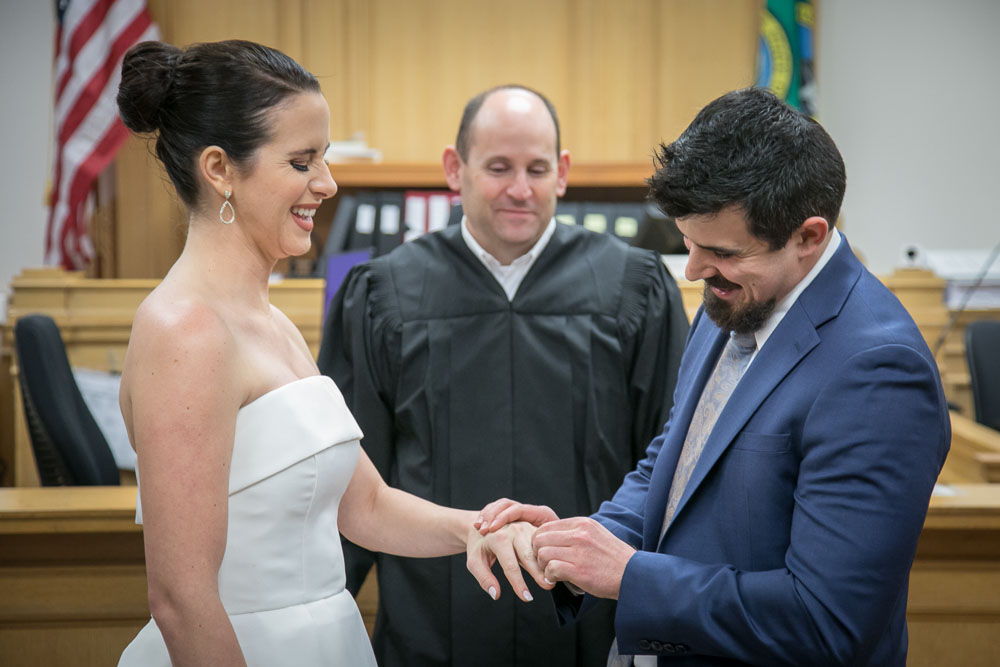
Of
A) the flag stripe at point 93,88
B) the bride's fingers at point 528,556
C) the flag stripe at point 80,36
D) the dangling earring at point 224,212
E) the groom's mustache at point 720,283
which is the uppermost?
the flag stripe at point 80,36

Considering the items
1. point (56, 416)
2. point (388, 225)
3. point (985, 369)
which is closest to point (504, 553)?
point (56, 416)

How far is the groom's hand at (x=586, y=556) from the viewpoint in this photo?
1.48 metres

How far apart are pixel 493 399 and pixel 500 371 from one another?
77mm

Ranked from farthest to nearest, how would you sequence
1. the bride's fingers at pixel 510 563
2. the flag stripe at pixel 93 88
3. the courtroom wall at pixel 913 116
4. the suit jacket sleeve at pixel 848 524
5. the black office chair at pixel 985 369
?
the courtroom wall at pixel 913 116, the flag stripe at pixel 93 88, the black office chair at pixel 985 369, the bride's fingers at pixel 510 563, the suit jacket sleeve at pixel 848 524

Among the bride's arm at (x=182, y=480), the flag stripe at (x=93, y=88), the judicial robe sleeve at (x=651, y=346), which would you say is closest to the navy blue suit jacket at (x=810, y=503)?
the bride's arm at (x=182, y=480)

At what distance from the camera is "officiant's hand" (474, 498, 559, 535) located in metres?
1.86

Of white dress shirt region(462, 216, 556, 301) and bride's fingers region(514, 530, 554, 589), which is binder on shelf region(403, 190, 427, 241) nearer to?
white dress shirt region(462, 216, 556, 301)

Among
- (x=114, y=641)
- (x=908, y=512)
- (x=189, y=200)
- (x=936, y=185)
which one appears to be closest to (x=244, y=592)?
(x=189, y=200)

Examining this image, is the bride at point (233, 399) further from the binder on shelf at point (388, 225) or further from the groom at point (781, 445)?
the binder on shelf at point (388, 225)

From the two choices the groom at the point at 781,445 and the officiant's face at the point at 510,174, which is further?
the officiant's face at the point at 510,174

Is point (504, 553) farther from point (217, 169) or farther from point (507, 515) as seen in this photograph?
point (217, 169)

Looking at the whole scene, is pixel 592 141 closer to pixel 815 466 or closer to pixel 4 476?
pixel 4 476

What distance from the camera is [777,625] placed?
1.32 meters

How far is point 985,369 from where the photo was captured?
4457 mm
